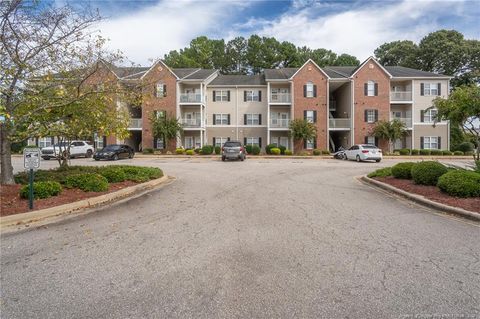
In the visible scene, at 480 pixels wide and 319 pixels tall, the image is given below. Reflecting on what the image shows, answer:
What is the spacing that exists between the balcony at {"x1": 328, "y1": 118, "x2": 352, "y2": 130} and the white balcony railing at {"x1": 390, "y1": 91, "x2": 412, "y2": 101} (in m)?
6.17

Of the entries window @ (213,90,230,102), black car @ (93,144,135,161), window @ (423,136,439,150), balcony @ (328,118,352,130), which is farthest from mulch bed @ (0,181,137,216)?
window @ (423,136,439,150)

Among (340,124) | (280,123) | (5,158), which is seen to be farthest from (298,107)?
(5,158)

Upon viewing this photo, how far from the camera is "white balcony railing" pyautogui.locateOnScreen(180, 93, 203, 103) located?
34.9m

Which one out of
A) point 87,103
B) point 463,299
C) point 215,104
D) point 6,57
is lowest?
point 463,299

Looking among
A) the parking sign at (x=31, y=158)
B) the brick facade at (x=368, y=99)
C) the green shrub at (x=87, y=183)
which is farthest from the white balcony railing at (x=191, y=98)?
the parking sign at (x=31, y=158)

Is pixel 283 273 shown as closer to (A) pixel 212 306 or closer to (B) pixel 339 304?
(B) pixel 339 304

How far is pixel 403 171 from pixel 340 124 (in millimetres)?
25151

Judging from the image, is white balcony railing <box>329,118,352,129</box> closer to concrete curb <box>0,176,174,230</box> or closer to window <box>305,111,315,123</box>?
window <box>305,111,315,123</box>

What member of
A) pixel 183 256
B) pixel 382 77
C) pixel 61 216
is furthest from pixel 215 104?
pixel 183 256

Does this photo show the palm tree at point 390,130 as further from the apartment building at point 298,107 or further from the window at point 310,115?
the window at point 310,115

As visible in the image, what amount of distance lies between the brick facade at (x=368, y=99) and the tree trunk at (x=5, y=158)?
3263 centimetres

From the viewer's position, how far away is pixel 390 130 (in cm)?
3222

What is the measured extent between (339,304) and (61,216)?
6.45 meters

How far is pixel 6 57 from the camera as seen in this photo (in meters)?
7.45
